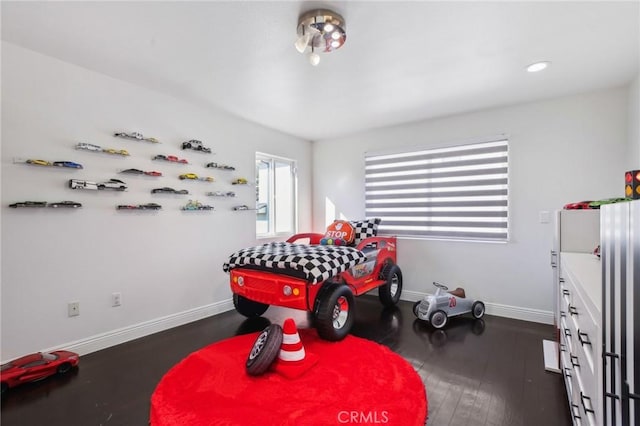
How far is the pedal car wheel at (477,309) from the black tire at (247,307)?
7.37ft

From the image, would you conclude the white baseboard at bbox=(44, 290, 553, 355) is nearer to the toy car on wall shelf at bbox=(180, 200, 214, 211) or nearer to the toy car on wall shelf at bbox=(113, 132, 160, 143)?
the toy car on wall shelf at bbox=(180, 200, 214, 211)

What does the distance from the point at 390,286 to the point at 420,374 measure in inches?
58.5

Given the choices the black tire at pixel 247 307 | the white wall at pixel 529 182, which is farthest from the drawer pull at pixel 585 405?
the black tire at pixel 247 307

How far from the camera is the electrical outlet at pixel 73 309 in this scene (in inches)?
91.6

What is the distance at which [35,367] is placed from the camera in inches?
75.9

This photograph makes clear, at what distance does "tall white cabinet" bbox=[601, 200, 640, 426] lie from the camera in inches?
26.2

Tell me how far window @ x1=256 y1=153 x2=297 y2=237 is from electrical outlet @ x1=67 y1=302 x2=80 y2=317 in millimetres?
2028

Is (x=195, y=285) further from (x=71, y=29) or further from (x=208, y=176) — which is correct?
(x=71, y=29)

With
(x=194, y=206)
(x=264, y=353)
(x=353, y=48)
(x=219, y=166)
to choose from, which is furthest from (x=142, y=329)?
(x=353, y=48)

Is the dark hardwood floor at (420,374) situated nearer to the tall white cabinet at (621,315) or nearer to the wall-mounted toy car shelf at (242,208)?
the tall white cabinet at (621,315)

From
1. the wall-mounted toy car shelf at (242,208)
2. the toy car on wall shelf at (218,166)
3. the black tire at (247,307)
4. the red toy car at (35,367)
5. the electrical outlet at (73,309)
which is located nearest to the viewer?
the red toy car at (35,367)

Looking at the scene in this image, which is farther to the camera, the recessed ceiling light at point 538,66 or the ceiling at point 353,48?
the recessed ceiling light at point 538,66

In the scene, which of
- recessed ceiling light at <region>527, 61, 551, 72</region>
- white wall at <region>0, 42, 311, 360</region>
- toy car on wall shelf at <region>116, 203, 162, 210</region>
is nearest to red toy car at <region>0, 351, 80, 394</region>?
white wall at <region>0, 42, 311, 360</region>

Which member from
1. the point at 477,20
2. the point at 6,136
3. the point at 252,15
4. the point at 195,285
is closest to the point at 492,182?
the point at 477,20
